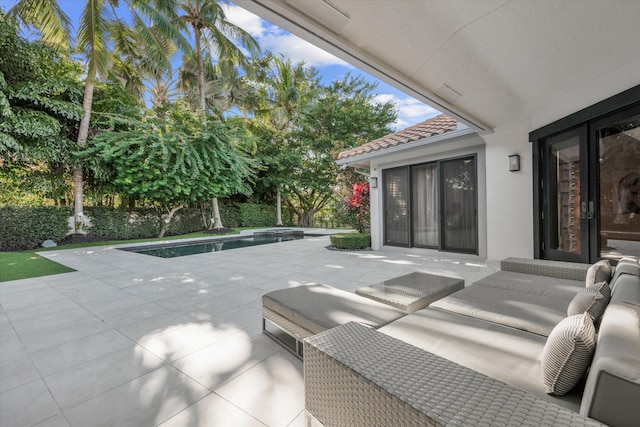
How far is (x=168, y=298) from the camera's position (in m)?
4.01

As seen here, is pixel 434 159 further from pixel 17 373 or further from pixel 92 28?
pixel 92 28

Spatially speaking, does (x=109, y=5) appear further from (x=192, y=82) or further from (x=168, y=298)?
(x=168, y=298)

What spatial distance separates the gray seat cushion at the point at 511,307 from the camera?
79.7 inches

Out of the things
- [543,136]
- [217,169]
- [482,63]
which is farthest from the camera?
[217,169]

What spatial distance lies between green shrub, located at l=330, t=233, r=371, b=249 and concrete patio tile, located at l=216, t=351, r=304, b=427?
6.08 m

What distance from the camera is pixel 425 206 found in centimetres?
751

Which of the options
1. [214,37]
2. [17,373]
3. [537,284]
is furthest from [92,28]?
[537,284]

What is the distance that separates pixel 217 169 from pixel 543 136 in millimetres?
10781

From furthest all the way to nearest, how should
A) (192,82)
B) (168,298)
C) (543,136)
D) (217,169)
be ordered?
1. (192,82)
2. (217,169)
3. (543,136)
4. (168,298)

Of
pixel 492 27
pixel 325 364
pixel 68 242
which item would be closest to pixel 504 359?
pixel 325 364

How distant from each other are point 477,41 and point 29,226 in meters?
13.0

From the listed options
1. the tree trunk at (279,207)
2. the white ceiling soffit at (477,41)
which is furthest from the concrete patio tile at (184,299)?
the tree trunk at (279,207)

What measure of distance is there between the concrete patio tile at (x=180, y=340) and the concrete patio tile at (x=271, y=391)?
0.70m

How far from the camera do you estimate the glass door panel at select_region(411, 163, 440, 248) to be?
7.33m
